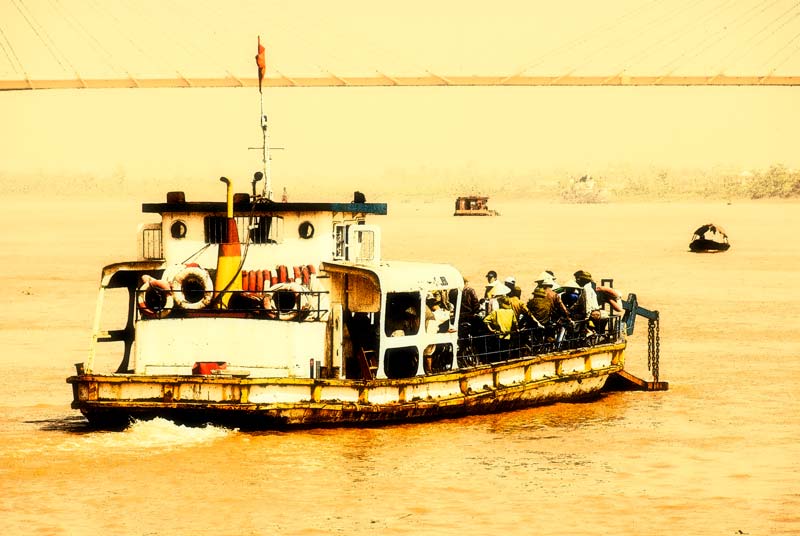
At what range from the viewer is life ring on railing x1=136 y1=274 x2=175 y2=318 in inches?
682

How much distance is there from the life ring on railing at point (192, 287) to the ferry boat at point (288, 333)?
0.02 m

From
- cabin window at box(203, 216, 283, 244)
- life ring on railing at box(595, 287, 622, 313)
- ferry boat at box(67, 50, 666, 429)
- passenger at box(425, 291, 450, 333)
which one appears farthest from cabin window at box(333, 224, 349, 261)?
life ring on railing at box(595, 287, 622, 313)

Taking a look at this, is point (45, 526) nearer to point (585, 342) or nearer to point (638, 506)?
point (638, 506)

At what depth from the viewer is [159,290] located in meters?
17.3

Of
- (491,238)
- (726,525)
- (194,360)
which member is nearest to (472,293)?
(194,360)

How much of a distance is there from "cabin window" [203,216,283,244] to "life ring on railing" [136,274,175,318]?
3.41 feet

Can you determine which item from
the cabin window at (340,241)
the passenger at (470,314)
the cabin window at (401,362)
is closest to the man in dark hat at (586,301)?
the passenger at (470,314)

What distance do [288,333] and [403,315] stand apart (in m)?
1.74

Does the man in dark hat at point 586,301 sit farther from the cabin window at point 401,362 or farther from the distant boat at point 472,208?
the distant boat at point 472,208

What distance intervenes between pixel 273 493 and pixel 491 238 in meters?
60.4

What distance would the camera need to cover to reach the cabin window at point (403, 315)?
1822 cm

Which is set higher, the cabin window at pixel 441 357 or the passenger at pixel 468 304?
the passenger at pixel 468 304

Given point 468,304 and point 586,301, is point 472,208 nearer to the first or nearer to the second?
point 586,301

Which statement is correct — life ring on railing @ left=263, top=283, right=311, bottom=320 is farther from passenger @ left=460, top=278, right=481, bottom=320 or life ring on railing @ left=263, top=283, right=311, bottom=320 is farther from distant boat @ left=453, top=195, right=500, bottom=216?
distant boat @ left=453, top=195, right=500, bottom=216
